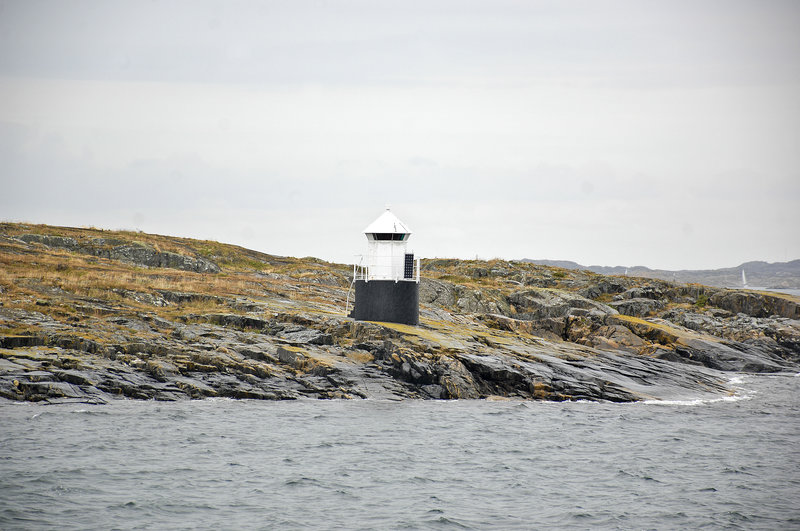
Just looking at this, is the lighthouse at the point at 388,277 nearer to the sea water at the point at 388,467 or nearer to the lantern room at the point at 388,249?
the lantern room at the point at 388,249

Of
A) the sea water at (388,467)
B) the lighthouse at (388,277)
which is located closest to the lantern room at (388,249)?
the lighthouse at (388,277)

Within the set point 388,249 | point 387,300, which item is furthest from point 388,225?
point 387,300

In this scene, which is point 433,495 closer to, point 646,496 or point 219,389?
point 646,496

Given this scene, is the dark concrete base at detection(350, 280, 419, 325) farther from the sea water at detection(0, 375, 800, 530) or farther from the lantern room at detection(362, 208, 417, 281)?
the sea water at detection(0, 375, 800, 530)

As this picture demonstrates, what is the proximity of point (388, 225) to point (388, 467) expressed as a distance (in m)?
15.8

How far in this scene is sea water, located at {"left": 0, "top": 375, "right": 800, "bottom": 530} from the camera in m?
17.9

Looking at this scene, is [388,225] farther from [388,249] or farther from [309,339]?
[309,339]

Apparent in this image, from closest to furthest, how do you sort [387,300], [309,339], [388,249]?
[309,339]
[388,249]
[387,300]

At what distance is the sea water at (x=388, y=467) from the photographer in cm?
1794

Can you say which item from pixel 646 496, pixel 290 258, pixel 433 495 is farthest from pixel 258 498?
pixel 290 258

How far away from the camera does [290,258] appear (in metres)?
76.2

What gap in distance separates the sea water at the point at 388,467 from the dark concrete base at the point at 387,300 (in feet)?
22.1

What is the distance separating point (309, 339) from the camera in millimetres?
34094

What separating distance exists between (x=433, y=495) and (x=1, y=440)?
44.0 ft
